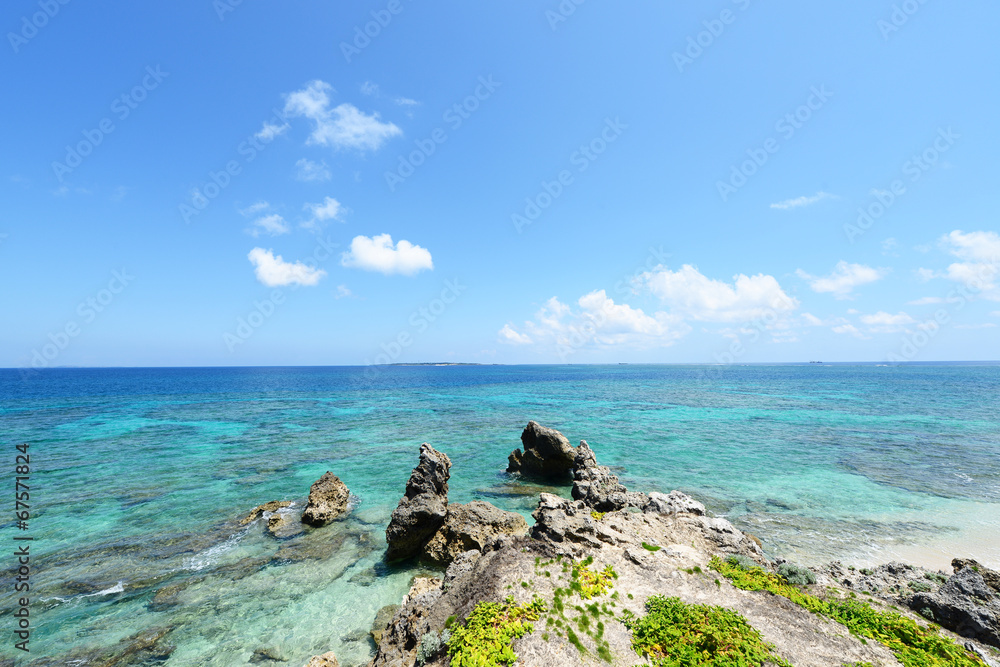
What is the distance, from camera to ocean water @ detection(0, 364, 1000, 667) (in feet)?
46.0

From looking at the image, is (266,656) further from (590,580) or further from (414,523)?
(590,580)

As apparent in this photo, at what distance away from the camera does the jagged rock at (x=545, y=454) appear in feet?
94.4

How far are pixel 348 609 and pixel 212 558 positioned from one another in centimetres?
799

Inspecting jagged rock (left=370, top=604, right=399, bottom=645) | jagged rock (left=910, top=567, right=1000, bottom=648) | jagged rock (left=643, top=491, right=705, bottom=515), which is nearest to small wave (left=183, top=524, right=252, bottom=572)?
jagged rock (left=370, top=604, right=399, bottom=645)

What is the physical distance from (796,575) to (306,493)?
26.4 metres

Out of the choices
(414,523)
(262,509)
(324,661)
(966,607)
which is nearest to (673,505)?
(966,607)

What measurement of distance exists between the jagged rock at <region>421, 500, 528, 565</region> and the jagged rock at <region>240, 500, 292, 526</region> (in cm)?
1091

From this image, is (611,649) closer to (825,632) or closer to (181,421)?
(825,632)

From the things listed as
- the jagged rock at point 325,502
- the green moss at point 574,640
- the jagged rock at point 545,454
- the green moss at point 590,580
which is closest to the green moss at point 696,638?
the green moss at point 590,580

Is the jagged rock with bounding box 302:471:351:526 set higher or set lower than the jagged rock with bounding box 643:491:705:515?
lower

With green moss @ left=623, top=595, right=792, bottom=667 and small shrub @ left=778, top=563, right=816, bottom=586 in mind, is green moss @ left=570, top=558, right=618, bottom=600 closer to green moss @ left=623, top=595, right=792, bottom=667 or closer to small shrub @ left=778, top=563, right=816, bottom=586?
green moss @ left=623, top=595, right=792, bottom=667

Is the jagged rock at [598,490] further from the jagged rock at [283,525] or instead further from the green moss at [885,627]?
the jagged rock at [283,525]

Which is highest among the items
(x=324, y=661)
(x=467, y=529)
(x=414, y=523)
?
(x=414, y=523)

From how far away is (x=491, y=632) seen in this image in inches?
354
